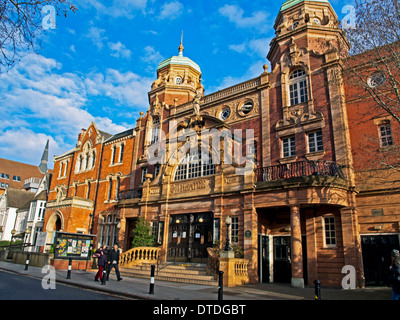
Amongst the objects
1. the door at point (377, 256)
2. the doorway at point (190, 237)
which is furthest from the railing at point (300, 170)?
the doorway at point (190, 237)

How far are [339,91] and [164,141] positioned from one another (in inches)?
576

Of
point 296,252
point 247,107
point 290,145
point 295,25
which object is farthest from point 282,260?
point 295,25

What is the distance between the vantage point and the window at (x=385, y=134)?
54.7ft

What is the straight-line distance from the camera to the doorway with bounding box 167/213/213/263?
Result: 65.6 ft

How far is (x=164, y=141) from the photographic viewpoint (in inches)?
1057

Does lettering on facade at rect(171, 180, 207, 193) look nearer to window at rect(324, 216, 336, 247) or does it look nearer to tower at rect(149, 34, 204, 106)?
window at rect(324, 216, 336, 247)

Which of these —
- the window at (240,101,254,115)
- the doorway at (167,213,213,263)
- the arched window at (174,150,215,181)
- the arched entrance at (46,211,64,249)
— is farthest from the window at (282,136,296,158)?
the arched entrance at (46,211,64,249)

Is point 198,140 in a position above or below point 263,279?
above

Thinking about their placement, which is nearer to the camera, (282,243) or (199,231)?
(282,243)

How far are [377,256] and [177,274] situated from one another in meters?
10.5

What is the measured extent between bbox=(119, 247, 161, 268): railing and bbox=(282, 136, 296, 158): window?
10822 millimetres

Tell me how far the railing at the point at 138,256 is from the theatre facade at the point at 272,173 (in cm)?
106
